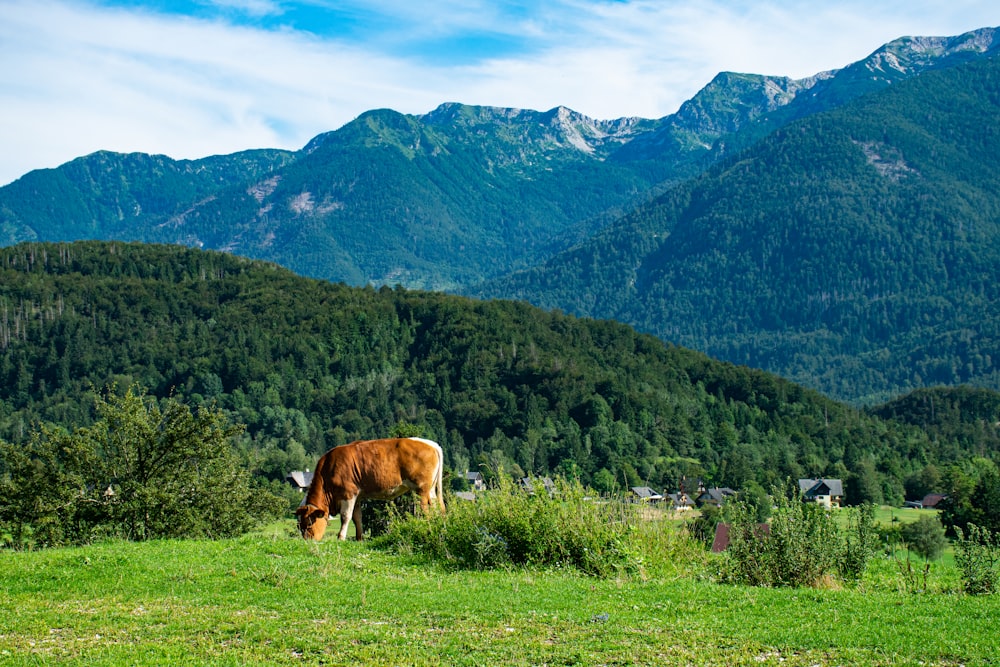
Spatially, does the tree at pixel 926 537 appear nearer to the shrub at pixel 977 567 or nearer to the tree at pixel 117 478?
the shrub at pixel 977 567

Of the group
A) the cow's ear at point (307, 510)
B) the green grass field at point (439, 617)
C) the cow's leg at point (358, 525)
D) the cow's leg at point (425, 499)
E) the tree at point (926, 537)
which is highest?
the cow's leg at point (425, 499)

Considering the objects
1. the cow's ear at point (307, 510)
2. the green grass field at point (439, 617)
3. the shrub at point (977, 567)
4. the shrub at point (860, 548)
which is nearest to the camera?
the green grass field at point (439, 617)

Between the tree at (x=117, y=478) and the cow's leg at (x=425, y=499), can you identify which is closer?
the cow's leg at (x=425, y=499)

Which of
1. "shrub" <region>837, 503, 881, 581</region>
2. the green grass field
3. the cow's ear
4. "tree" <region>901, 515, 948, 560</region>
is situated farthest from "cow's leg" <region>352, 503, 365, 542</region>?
"tree" <region>901, 515, 948, 560</region>

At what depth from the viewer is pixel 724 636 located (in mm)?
12000

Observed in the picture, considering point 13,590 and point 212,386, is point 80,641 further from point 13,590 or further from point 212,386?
point 212,386

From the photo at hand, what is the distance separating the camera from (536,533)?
17312 millimetres

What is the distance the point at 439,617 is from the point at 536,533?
4458 mm

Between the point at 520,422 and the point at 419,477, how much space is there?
156813 millimetres

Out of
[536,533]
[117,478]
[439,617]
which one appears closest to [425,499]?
[536,533]

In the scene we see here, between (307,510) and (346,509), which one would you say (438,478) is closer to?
(346,509)

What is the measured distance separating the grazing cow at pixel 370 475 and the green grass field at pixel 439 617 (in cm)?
390

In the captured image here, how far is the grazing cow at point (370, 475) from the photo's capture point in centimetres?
2092

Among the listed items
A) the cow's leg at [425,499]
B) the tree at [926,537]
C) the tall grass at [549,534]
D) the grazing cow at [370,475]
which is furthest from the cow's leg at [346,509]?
the tree at [926,537]
